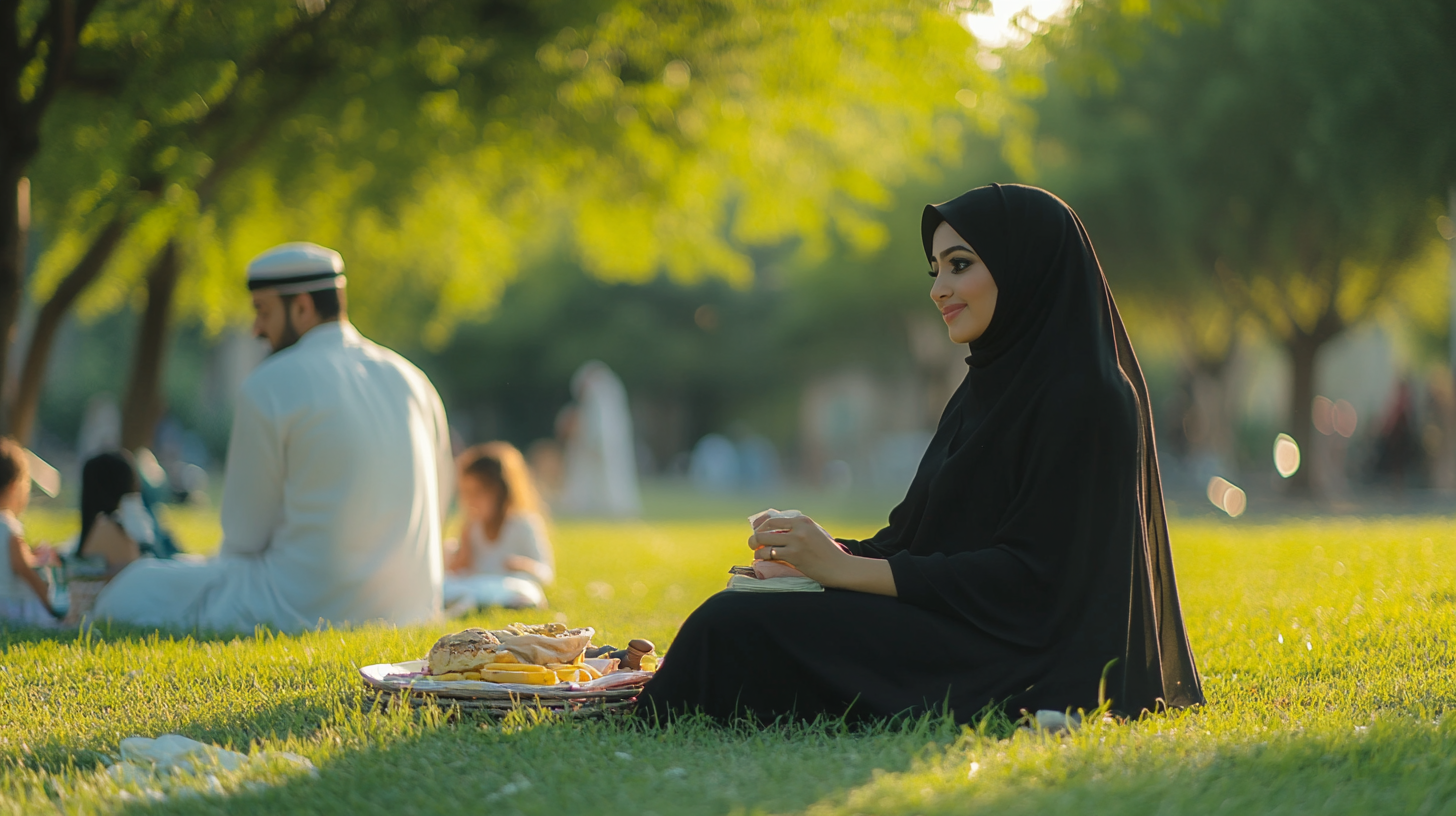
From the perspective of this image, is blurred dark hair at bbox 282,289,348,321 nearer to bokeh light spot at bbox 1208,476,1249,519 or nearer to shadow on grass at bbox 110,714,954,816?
shadow on grass at bbox 110,714,954,816

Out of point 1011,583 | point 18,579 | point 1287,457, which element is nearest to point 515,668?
point 1011,583

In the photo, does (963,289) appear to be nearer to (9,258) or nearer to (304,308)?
(304,308)

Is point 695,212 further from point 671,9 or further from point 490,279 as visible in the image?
point 671,9

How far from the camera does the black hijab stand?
3590 mm

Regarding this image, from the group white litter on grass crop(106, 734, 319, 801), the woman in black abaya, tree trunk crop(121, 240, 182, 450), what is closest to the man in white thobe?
white litter on grass crop(106, 734, 319, 801)

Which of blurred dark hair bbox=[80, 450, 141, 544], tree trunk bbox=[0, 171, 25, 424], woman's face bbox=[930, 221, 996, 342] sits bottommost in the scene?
blurred dark hair bbox=[80, 450, 141, 544]

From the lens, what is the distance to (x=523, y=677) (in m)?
3.91

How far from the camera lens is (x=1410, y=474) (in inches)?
929

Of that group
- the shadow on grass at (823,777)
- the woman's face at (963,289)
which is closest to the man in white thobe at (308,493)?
the shadow on grass at (823,777)

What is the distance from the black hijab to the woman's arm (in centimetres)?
447

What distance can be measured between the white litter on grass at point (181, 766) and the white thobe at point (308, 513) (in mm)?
2259

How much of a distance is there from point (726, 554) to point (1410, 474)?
57.9 ft

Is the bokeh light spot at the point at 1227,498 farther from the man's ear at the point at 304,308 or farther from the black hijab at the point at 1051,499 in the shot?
the black hijab at the point at 1051,499

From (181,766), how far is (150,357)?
956 centimetres
